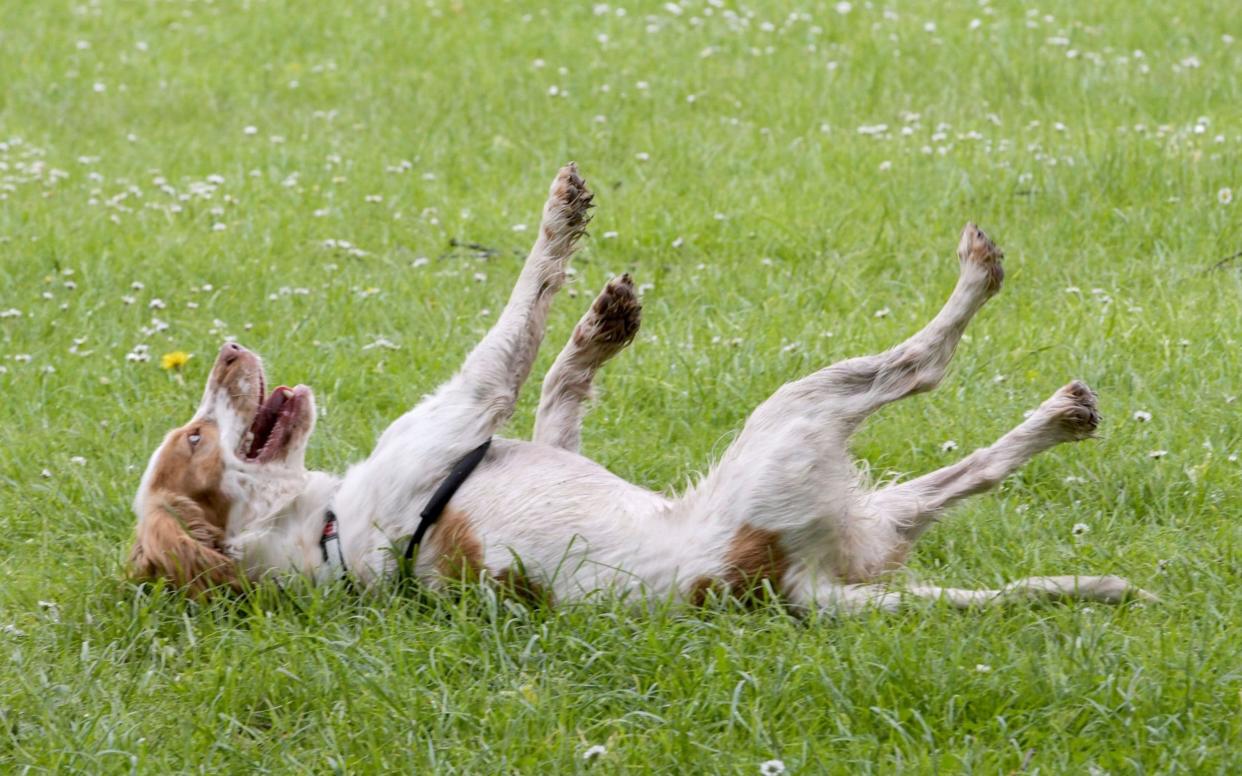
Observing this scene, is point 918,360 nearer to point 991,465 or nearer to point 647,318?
point 991,465

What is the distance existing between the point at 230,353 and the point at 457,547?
112cm

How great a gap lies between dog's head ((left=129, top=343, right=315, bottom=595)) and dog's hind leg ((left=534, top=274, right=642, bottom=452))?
735 millimetres

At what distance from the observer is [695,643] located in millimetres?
3875

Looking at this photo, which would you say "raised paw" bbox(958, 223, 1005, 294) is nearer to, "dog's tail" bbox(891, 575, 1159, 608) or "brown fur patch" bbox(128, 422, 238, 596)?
"dog's tail" bbox(891, 575, 1159, 608)

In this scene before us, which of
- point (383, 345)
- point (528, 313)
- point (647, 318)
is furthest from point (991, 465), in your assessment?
point (383, 345)

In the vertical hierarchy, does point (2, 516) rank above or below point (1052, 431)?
below

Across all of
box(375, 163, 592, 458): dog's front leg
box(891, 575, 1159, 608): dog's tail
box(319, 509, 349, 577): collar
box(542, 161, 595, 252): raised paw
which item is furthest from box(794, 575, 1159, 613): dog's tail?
box(542, 161, 595, 252): raised paw

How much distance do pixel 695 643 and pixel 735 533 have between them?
1.26ft

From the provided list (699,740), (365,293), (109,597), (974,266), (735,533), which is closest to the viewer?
(699,740)

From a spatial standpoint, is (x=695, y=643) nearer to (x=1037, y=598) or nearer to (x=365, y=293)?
(x=1037, y=598)

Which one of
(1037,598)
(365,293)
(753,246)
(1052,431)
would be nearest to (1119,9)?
(753,246)

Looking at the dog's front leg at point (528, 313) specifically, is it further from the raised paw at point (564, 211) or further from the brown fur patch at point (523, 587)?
→ the brown fur patch at point (523, 587)

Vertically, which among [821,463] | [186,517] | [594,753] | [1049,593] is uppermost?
[821,463]

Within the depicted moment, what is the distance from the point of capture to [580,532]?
14.1ft
